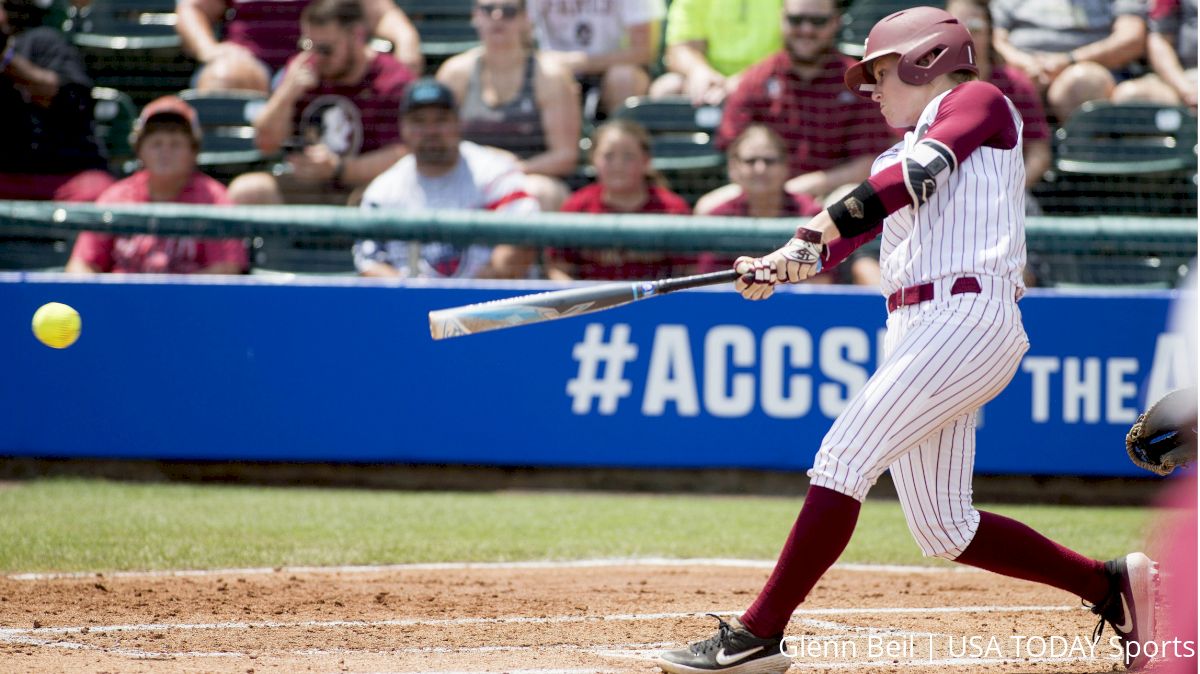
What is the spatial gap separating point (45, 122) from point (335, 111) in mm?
1666

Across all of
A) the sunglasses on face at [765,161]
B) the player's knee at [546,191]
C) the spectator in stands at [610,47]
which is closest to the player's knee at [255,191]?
the player's knee at [546,191]

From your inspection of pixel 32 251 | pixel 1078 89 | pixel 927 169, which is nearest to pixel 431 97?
pixel 32 251

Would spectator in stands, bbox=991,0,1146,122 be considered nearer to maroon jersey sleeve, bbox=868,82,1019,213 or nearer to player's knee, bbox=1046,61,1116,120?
player's knee, bbox=1046,61,1116,120

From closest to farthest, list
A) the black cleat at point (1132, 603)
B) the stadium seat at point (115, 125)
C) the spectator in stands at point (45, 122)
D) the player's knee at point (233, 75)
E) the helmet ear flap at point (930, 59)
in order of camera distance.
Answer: the helmet ear flap at point (930, 59)
the black cleat at point (1132, 603)
the spectator in stands at point (45, 122)
the stadium seat at point (115, 125)
the player's knee at point (233, 75)

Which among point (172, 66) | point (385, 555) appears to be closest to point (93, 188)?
point (172, 66)

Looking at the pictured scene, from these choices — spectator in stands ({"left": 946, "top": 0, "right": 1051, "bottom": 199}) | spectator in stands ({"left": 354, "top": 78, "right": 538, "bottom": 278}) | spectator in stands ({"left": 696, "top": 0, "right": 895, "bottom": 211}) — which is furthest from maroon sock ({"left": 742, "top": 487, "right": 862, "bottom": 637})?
spectator in stands ({"left": 946, "top": 0, "right": 1051, "bottom": 199})

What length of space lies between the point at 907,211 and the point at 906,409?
22.1 inches

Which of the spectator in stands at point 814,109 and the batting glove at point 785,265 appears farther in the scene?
the spectator in stands at point 814,109

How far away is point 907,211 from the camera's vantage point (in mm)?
3760

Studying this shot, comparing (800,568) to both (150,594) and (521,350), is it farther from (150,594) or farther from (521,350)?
(521,350)

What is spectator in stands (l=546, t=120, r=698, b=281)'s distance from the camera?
743 centimetres

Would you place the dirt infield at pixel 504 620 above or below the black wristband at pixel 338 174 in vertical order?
below

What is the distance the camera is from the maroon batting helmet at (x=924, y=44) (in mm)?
3680

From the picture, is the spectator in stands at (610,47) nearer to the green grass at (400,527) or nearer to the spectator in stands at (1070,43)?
the spectator in stands at (1070,43)
